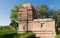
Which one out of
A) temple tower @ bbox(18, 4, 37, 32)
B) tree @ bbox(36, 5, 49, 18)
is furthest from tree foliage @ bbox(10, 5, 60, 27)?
temple tower @ bbox(18, 4, 37, 32)

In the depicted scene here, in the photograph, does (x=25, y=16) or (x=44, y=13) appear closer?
(x=25, y=16)

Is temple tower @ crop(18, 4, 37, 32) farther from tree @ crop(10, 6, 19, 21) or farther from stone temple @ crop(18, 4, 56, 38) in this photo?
tree @ crop(10, 6, 19, 21)

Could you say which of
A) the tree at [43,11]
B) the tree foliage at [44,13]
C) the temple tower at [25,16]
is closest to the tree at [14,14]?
the tree foliage at [44,13]

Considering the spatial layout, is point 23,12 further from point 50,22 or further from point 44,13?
point 44,13

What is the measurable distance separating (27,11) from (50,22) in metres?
1.79

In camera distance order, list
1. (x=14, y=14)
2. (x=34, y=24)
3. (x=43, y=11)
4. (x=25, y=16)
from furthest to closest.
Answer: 1. (x=14, y=14)
2. (x=43, y=11)
3. (x=25, y=16)
4. (x=34, y=24)

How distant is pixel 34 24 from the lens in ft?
39.8

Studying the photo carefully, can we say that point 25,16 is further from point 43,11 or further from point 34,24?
point 43,11

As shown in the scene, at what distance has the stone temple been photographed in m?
11.9

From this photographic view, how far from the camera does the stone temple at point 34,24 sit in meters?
11.9

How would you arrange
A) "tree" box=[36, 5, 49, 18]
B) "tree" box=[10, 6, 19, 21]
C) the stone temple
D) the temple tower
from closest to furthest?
the stone temple
the temple tower
"tree" box=[36, 5, 49, 18]
"tree" box=[10, 6, 19, 21]

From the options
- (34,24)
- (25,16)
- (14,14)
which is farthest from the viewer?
(14,14)

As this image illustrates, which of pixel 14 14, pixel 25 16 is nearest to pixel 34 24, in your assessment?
pixel 25 16

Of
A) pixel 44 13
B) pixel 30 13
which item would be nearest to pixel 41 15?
pixel 44 13
